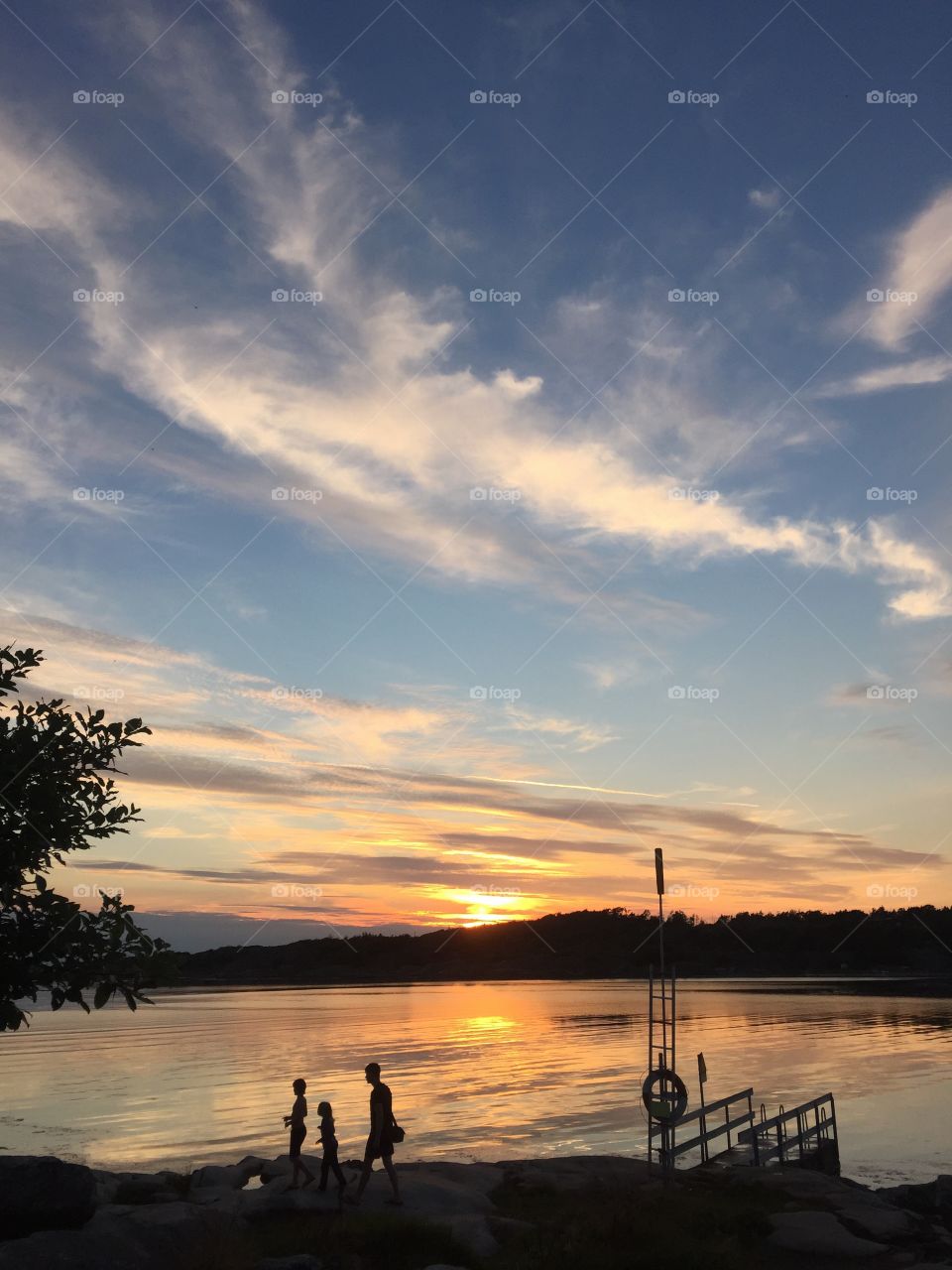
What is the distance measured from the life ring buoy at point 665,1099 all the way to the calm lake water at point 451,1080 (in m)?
8.62

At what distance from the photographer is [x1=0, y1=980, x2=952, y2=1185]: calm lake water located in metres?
31.0

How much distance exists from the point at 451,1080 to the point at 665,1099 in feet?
93.2

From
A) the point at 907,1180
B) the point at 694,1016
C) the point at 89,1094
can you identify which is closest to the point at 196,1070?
the point at 89,1094

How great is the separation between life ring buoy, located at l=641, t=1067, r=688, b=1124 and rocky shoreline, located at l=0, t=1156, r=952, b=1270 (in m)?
1.19

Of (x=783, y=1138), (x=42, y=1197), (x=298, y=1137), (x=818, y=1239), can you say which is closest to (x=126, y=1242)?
(x=42, y=1197)

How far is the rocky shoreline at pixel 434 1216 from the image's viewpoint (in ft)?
45.3

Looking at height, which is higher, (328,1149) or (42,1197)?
(42,1197)

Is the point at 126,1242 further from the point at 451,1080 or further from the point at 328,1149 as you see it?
the point at 451,1080

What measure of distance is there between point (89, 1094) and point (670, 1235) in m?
34.2

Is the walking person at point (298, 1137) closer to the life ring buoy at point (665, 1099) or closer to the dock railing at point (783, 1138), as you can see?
the life ring buoy at point (665, 1099)

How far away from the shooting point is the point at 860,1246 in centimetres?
1588

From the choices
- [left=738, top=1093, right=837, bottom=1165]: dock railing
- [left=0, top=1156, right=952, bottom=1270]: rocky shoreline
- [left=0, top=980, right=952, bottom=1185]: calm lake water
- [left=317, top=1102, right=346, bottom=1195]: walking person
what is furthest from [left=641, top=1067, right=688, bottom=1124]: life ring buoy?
[left=0, top=980, right=952, bottom=1185]: calm lake water

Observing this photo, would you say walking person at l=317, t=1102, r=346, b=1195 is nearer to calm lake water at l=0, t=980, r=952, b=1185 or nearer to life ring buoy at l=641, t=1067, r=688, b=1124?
life ring buoy at l=641, t=1067, r=688, b=1124

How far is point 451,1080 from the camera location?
47.4 m
